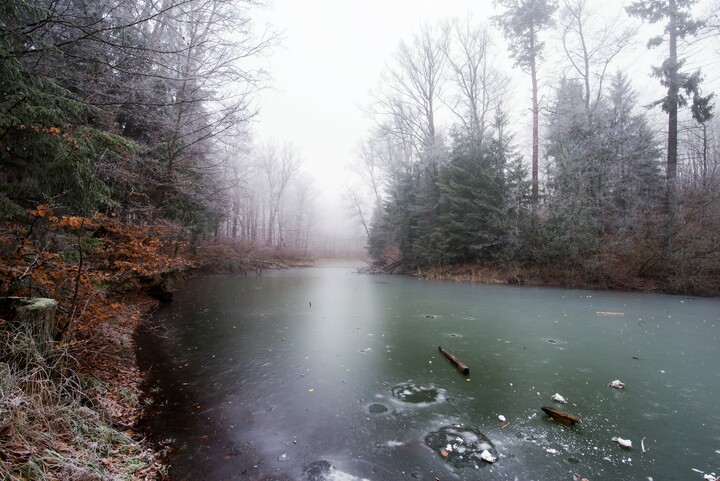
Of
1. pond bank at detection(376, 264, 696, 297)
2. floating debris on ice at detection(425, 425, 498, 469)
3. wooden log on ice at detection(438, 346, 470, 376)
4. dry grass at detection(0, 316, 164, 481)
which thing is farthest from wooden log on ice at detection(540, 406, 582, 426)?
pond bank at detection(376, 264, 696, 297)

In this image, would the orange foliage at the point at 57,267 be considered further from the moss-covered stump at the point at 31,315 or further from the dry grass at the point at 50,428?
the dry grass at the point at 50,428

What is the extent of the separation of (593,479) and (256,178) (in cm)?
3974

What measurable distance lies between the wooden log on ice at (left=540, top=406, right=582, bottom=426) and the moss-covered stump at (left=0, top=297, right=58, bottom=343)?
5.28 m

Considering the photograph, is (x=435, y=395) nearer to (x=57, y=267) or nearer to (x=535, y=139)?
(x=57, y=267)

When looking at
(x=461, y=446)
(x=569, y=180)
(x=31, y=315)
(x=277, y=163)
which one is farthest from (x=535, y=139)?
(x=277, y=163)

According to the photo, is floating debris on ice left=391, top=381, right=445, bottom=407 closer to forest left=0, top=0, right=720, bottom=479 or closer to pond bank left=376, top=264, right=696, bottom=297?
forest left=0, top=0, right=720, bottom=479

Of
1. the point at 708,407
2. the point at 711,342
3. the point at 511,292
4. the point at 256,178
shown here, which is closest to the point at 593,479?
the point at 708,407

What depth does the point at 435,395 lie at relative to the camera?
173 inches

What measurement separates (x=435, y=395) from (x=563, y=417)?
1445 millimetres

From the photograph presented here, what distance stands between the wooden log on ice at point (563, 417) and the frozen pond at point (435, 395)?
75 millimetres

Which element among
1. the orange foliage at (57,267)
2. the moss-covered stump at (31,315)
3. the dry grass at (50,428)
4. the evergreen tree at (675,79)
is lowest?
the dry grass at (50,428)

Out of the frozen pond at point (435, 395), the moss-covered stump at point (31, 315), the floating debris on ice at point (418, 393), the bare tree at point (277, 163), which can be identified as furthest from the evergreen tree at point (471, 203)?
the bare tree at point (277, 163)

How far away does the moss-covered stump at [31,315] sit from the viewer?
305 cm

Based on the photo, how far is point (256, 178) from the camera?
1527 inches
